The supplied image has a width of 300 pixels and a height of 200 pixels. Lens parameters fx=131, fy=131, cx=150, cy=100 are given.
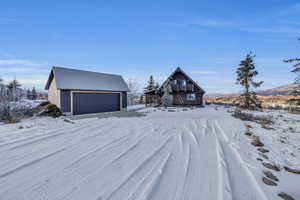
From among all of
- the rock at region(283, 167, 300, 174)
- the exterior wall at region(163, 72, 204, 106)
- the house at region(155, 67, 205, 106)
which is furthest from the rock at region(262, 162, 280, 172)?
the exterior wall at region(163, 72, 204, 106)

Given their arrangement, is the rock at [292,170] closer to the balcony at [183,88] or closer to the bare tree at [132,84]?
the balcony at [183,88]

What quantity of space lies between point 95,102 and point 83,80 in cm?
260

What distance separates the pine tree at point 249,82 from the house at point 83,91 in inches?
659

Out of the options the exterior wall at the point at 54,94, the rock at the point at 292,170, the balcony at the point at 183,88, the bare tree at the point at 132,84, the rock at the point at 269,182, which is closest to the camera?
the rock at the point at 269,182

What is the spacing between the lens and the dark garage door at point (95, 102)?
41.0ft

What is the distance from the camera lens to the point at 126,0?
34.3 ft

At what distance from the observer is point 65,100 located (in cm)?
1178

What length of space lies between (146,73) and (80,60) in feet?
46.2

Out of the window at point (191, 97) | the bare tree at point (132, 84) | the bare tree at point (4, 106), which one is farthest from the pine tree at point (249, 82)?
the bare tree at point (4, 106)

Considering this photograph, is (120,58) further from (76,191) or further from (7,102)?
(76,191)

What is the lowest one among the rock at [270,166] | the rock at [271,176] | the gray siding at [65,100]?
the rock at [270,166]

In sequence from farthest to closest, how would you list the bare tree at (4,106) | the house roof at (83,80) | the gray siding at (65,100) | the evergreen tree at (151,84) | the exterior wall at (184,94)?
1. the evergreen tree at (151,84)
2. the exterior wall at (184,94)
3. the house roof at (83,80)
4. the gray siding at (65,100)
5. the bare tree at (4,106)

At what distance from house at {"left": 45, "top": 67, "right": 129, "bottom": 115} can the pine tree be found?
1673 centimetres

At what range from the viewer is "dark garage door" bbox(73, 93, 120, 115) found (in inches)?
492
